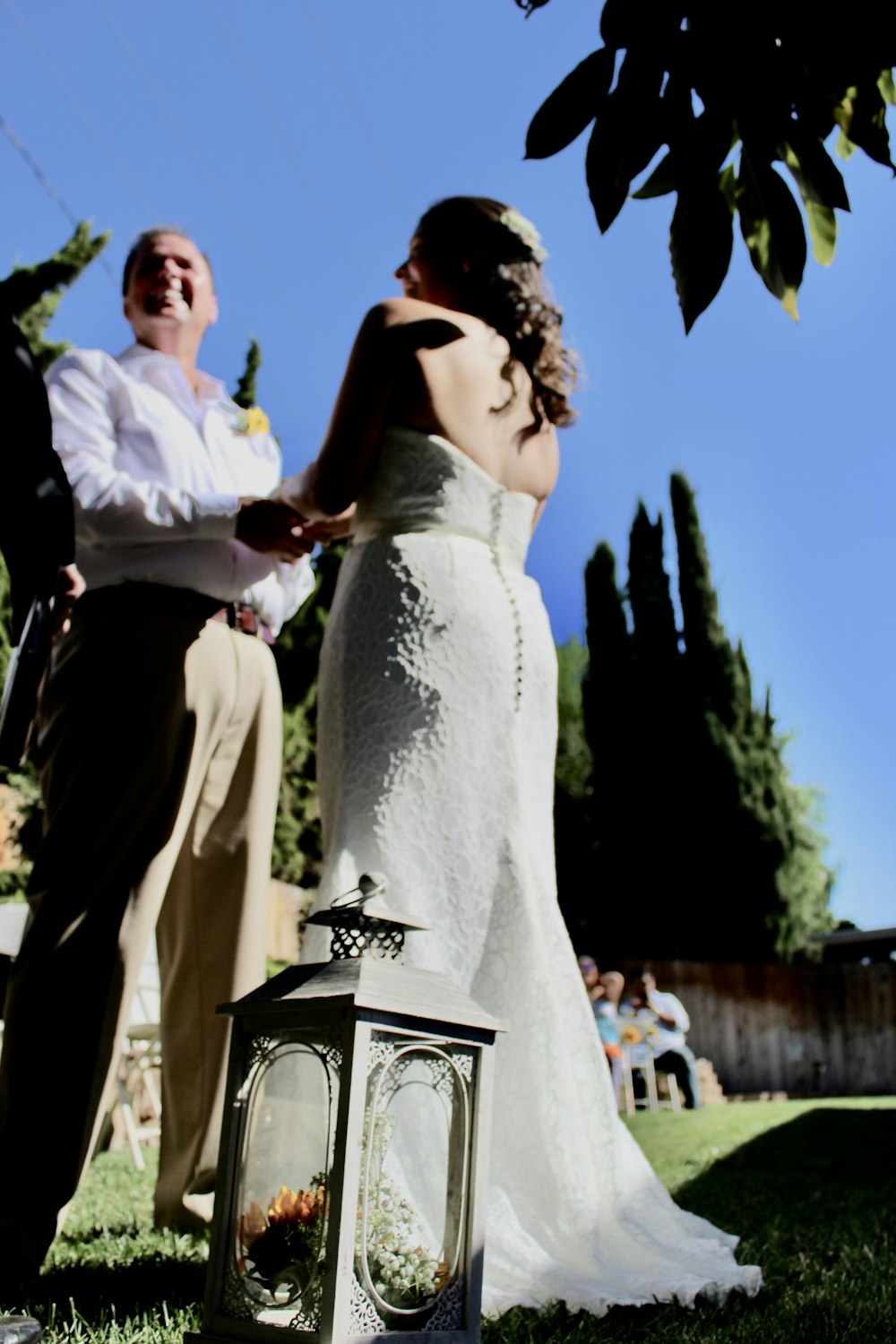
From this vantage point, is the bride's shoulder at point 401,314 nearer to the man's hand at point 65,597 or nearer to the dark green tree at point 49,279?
the man's hand at point 65,597

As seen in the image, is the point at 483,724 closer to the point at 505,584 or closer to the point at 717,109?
the point at 505,584

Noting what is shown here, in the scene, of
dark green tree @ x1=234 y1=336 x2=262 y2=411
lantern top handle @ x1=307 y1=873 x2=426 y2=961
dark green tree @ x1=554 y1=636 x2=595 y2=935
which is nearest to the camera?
lantern top handle @ x1=307 y1=873 x2=426 y2=961

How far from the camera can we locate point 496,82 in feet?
9.61

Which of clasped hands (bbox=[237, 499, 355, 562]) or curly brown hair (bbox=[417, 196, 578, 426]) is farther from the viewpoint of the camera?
curly brown hair (bbox=[417, 196, 578, 426])

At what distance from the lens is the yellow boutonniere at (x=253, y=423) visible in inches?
120

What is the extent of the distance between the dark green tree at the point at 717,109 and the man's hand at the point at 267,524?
A: 1498mm

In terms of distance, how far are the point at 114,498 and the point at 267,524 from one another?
0.35 m

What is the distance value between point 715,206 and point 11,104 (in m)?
8.00

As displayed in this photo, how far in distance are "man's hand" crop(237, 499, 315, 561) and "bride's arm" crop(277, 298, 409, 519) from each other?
11cm

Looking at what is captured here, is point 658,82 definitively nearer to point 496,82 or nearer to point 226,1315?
point 226,1315

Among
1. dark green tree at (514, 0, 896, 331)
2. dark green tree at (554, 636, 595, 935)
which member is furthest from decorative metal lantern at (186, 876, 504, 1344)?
dark green tree at (554, 636, 595, 935)

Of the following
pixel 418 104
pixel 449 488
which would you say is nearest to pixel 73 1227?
pixel 449 488

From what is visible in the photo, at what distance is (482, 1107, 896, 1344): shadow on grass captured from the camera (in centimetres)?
173

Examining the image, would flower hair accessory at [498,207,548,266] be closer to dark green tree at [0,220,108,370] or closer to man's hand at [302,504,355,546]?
man's hand at [302,504,355,546]
